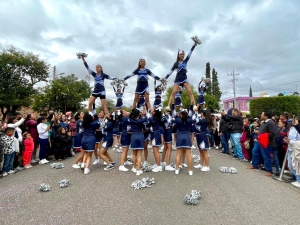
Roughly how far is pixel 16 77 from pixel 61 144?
83.7 feet

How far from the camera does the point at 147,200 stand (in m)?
4.85

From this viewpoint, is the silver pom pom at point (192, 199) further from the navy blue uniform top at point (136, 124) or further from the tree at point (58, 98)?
the tree at point (58, 98)

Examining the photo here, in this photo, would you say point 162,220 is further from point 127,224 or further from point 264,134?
point 264,134

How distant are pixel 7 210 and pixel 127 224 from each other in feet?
8.57

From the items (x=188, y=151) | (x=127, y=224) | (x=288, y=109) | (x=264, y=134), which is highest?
(x=288, y=109)

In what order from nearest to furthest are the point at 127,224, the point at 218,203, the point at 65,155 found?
1. the point at 127,224
2. the point at 218,203
3. the point at 65,155

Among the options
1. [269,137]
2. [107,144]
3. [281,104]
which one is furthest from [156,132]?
[281,104]

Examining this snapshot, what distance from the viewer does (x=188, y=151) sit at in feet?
22.0

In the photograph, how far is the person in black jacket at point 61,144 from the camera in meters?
9.24

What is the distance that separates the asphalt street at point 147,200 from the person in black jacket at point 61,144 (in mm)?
2446

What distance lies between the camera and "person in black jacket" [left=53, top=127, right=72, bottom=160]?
924cm

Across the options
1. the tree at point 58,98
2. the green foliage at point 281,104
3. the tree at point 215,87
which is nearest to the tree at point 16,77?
the tree at point 58,98

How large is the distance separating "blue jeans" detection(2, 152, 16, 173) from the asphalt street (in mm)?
453

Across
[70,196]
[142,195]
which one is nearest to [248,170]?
[142,195]
